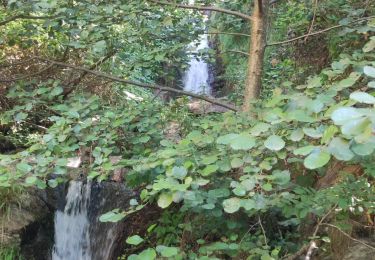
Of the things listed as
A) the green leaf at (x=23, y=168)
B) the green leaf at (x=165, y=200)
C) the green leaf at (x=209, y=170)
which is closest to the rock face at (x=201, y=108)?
the green leaf at (x=23, y=168)

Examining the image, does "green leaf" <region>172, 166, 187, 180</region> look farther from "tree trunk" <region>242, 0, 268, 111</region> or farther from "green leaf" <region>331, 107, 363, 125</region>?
"tree trunk" <region>242, 0, 268, 111</region>

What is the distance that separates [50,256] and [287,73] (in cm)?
322

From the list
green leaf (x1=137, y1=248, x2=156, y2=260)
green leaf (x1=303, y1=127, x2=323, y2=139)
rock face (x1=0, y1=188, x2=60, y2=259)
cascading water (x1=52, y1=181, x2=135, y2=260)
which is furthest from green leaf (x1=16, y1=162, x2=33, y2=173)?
rock face (x1=0, y1=188, x2=60, y2=259)

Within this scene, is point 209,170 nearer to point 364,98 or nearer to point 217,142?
point 217,142

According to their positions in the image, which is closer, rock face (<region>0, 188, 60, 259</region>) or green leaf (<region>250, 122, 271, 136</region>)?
green leaf (<region>250, 122, 271, 136</region>)

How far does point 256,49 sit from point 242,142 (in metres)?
1.60

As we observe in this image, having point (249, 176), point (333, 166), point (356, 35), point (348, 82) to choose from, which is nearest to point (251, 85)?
point (333, 166)

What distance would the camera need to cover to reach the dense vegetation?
1.11 meters

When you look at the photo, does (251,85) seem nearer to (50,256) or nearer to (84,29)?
(84,29)

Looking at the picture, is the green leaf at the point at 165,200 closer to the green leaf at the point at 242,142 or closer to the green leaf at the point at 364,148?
the green leaf at the point at 242,142

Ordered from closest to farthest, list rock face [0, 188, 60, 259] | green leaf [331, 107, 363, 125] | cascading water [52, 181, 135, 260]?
green leaf [331, 107, 363, 125] < cascading water [52, 181, 135, 260] < rock face [0, 188, 60, 259]

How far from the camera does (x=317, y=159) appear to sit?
0.80 meters

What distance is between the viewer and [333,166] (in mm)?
2498

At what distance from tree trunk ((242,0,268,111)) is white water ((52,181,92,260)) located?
7.52 feet
